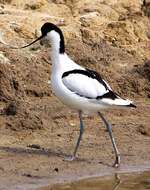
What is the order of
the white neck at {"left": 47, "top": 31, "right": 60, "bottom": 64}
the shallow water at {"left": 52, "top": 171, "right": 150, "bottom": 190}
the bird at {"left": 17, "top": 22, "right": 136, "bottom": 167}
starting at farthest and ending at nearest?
the white neck at {"left": 47, "top": 31, "right": 60, "bottom": 64}, the bird at {"left": 17, "top": 22, "right": 136, "bottom": 167}, the shallow water at {"left": 52, "top": 171, "right": 150, "bottom": 190}

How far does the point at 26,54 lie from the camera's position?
14078mm

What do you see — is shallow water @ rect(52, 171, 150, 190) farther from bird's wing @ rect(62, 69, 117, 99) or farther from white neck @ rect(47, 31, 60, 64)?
white neck @ rect(47, 31, 60, 64)

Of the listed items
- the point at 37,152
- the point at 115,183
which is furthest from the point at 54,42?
the point at 115,183

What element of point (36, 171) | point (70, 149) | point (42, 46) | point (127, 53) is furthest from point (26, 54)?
point (36, 171)

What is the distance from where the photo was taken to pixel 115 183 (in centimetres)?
1046

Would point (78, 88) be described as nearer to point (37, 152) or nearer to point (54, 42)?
point (54, 42)

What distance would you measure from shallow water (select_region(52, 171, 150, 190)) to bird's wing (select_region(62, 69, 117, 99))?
1019mm

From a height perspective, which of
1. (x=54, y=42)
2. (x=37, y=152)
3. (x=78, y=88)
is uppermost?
(x=54, y=42)

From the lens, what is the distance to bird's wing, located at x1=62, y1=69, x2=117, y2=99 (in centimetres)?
1073

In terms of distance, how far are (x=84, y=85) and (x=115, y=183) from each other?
1.29 meters

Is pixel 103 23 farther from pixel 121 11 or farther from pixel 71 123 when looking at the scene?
pixel 71 123

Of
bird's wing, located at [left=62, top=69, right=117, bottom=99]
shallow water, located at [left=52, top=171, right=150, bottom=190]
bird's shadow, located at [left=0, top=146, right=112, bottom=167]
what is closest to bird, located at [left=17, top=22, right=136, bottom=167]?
bird's wing, located at [left=62, top=69, right=117, bottom=99]

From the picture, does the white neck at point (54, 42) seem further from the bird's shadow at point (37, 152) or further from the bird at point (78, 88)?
the bird's shadow at point (37, 152)

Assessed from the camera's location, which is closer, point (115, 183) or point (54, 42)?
point (115, 183)
